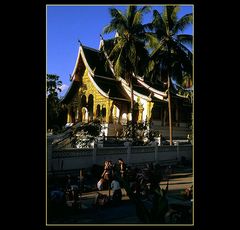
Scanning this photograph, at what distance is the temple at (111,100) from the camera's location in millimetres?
20656

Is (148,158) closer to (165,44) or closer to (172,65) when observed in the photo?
(172,65)

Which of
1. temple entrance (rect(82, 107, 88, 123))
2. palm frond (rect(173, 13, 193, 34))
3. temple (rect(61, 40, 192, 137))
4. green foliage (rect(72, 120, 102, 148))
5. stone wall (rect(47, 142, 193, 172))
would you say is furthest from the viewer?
temple entrance (rect(82, 107, 88, 123))

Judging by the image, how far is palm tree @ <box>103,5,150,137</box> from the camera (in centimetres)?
1839

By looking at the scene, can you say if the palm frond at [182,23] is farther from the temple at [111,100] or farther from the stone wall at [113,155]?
the stone wall at [113,155]

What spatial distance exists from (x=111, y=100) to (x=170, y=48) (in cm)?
522

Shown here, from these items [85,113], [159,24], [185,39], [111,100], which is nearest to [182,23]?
[185,39]

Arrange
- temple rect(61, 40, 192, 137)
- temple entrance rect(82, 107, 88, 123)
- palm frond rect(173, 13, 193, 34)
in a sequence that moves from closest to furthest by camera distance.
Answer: palm frond rect(173, 13, 193, 34), temple rect(61, 40, 192, 137), temple entrance rect(82, 107, 88, 123)

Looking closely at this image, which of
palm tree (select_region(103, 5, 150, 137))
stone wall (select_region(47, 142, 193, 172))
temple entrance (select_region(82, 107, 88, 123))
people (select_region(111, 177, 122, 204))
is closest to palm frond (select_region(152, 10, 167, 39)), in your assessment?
palm tree (select_region(103, 5, 150, 137))

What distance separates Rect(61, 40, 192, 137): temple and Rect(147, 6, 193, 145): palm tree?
3.05m

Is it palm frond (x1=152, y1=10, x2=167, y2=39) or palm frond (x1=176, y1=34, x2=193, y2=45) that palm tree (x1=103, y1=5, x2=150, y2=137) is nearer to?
palm frond (x1=152, y1=10, x2=167, y2=39)

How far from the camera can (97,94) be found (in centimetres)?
2125

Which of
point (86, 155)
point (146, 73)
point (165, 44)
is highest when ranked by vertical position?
point (165, 44)
